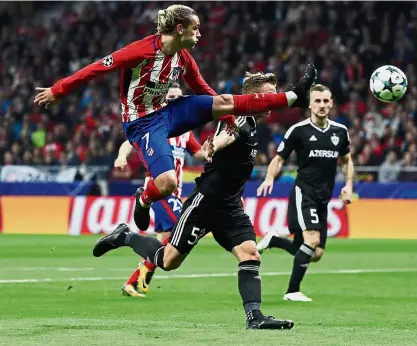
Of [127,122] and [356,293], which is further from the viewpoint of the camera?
[356,293]

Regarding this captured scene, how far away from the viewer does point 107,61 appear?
8625 millimetres

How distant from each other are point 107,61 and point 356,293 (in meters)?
4.89

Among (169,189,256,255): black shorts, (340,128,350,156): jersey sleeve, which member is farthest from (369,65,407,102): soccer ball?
(169,189,256,255): black shorts

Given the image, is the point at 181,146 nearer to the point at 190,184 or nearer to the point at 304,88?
the point at 304,88

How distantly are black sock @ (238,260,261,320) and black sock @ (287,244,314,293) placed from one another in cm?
288

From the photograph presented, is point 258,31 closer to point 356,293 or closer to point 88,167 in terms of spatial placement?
point 88,167

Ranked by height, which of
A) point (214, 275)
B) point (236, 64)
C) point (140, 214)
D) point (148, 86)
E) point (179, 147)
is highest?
point (236, 64)

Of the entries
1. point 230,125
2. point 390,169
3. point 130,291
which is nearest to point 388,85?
point 230,125

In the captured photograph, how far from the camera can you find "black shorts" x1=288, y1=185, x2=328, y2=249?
12102 mm

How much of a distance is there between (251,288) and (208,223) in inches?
27.9

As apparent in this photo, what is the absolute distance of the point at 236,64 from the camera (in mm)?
31531

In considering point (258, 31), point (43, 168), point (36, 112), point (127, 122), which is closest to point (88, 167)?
point (43, 168)

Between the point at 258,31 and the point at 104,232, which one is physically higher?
the point at 258,31

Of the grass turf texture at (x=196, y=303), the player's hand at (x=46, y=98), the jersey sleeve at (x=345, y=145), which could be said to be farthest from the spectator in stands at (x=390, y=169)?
the player's hand at (x=46, y=98)
